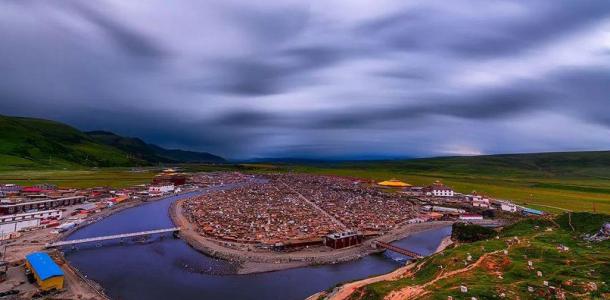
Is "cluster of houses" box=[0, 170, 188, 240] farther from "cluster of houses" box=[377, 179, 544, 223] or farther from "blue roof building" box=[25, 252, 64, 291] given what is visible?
"cluster of houses" box=[377, 179, 544, 223]

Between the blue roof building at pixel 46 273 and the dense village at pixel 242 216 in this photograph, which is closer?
the blue roof building at pixel 46 273

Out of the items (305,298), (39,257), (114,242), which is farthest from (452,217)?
(39,257)

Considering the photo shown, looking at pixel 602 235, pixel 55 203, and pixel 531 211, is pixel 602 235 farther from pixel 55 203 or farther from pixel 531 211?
pixel 55 203

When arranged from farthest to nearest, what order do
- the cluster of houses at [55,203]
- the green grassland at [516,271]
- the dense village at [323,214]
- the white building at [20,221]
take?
the cluster of houses at [55,203] → the dense village at [323,214] → the white building at [20,221] → the green grassland at [516,271]

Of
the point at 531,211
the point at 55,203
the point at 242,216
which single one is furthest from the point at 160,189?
the point at 531,211

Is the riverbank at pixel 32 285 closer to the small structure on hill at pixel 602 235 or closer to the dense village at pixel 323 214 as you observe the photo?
the dense village at pixel 323 214

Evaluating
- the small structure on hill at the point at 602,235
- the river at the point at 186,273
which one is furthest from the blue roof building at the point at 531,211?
the small structure on hill at the point at 602,235

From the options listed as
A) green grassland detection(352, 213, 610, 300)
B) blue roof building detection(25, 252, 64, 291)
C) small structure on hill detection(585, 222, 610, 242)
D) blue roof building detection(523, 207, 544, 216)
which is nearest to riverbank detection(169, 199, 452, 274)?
green grassland detection(352, 213, 610, 300)
